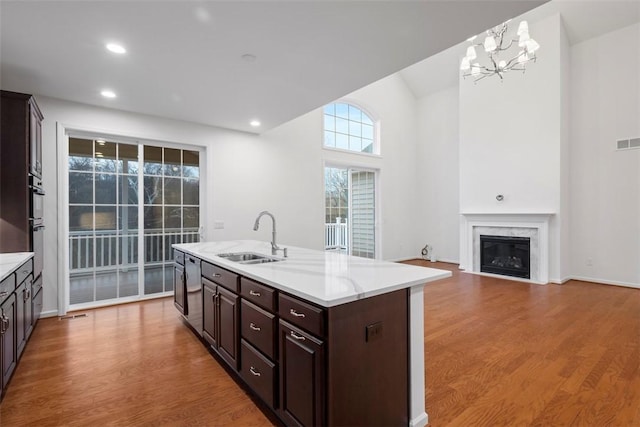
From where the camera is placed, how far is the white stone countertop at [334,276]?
1.44 m

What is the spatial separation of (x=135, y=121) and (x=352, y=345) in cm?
411

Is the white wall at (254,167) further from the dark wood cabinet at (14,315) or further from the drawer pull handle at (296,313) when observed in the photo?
the drawer pull handle at (296,313)

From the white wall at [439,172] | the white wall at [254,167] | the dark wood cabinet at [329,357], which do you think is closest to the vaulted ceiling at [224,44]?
the white wall at [254,167]

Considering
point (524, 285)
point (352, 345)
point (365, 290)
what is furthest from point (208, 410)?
point (524, 285)

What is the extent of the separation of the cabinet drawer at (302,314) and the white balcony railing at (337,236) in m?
4.86

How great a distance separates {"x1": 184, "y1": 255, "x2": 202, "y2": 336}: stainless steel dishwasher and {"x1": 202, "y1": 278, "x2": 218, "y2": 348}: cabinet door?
12 centimetres

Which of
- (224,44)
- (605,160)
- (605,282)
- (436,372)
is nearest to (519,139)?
(605,160)

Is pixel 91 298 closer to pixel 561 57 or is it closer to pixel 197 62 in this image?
pixel 197 62

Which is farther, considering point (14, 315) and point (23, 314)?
point (23, 314)

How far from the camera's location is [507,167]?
559 centimetres

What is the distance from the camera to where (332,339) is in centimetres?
136

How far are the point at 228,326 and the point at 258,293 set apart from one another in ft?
1.92

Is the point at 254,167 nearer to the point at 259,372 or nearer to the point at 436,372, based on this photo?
the point at 259,372

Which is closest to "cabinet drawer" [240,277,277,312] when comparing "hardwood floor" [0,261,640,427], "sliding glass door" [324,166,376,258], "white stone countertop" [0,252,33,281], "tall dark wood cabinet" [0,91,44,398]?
"hardwood floor" [0,261,640,427]
